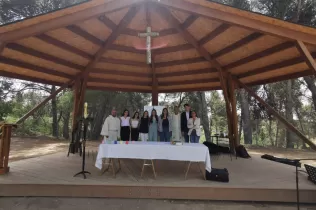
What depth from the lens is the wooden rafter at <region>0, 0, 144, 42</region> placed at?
317cm

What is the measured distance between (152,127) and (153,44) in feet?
8.34

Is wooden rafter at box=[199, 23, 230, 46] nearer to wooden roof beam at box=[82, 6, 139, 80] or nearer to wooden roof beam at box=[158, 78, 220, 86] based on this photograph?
wooden roof beam at box=[82, 6, 139, 80]

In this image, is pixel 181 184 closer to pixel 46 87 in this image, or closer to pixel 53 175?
pixel 53 175

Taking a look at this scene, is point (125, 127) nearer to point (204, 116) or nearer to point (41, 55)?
point (41, 55)

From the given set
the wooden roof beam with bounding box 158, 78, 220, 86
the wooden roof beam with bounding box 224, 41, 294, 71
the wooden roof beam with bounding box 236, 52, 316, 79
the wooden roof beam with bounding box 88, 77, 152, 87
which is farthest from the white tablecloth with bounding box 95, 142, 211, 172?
the wooden roof beam with bounding box 88, 77, 152, 87

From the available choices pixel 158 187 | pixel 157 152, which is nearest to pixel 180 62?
pixel 157 152

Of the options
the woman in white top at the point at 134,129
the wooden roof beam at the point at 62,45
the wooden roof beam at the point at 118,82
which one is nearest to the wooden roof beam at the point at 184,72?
the wooden roof beam at the point at 118,82

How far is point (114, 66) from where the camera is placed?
→ 683cm

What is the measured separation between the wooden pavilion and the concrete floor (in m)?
2.51

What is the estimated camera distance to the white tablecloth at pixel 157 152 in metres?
3.68

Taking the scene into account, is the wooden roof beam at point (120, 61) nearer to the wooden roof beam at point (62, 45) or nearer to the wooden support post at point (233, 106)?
the wooden roof beam at point (62, 45)

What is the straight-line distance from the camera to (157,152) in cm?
372

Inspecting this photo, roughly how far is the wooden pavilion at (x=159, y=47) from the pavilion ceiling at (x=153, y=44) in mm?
16

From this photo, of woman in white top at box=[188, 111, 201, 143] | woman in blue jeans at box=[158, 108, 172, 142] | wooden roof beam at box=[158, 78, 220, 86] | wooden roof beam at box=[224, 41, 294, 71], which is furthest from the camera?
wooden roof beam at box=[158, 78, 220, 86]
